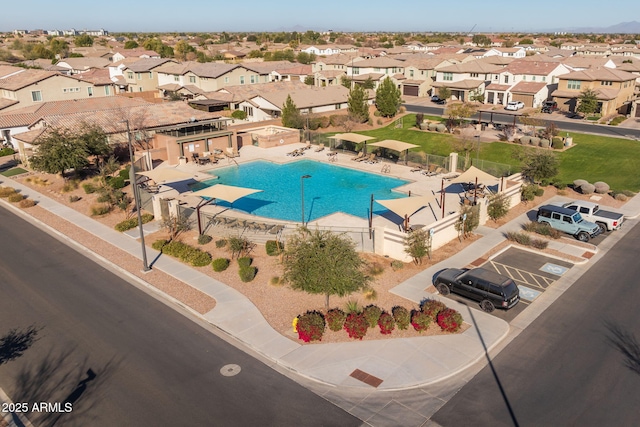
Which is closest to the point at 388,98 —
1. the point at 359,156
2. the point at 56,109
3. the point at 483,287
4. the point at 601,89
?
the point at 359,156

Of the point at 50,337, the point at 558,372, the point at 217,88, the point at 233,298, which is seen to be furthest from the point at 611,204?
the point at 217,88

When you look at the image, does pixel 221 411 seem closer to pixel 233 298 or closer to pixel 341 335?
pixel 341 335

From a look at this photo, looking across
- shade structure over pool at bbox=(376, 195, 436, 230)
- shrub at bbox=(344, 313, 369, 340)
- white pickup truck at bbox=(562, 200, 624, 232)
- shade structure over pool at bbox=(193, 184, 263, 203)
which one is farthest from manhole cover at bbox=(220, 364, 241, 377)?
white pickup truck at bbox=(562, 200, 624, 232)

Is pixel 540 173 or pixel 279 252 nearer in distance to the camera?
pixel 279 252

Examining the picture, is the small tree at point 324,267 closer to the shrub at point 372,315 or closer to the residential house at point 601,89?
the shrub at point 372,315

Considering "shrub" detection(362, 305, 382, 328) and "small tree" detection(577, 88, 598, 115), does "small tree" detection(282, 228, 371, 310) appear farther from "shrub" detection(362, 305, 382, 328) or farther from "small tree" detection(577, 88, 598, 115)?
"small tree" detection(577, 88, 598, 115)

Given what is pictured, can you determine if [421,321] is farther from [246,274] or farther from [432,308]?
[246,274]
